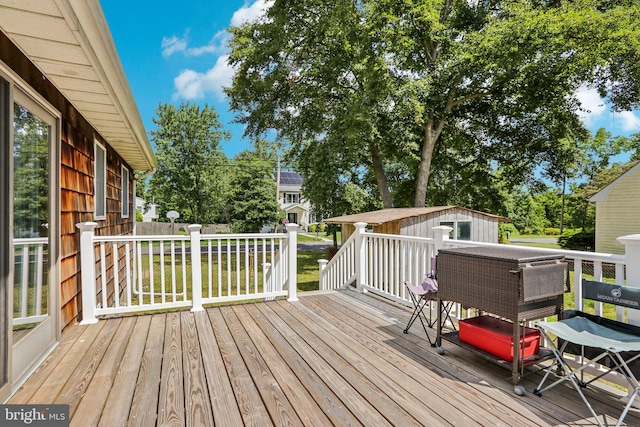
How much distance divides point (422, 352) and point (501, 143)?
480 inches

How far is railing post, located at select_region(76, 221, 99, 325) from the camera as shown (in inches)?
134

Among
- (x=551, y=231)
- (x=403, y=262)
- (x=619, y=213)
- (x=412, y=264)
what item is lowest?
(x=551, y=231)

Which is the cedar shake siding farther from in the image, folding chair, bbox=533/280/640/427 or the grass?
the grass

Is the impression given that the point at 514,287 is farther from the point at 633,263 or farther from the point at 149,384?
the point at 149,384

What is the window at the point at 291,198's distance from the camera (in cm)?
3381

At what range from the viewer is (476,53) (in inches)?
391

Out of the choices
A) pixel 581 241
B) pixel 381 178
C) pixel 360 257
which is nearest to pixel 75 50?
pixel 360 257

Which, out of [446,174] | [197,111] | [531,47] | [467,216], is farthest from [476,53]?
[197,111]

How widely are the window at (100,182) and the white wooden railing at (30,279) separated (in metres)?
2.01

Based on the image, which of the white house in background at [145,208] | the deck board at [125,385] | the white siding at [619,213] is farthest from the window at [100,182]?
the white house in background at [145,208]

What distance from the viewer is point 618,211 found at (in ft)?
41.0

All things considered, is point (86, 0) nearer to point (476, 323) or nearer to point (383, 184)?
point (476, 323)

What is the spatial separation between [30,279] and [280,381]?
6.43ft

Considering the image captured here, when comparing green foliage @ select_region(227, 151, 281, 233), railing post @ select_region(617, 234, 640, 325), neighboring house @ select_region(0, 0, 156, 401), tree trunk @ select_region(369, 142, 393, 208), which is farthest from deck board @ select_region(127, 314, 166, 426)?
green foliage @ select_region(227, 151, 281, 233)
